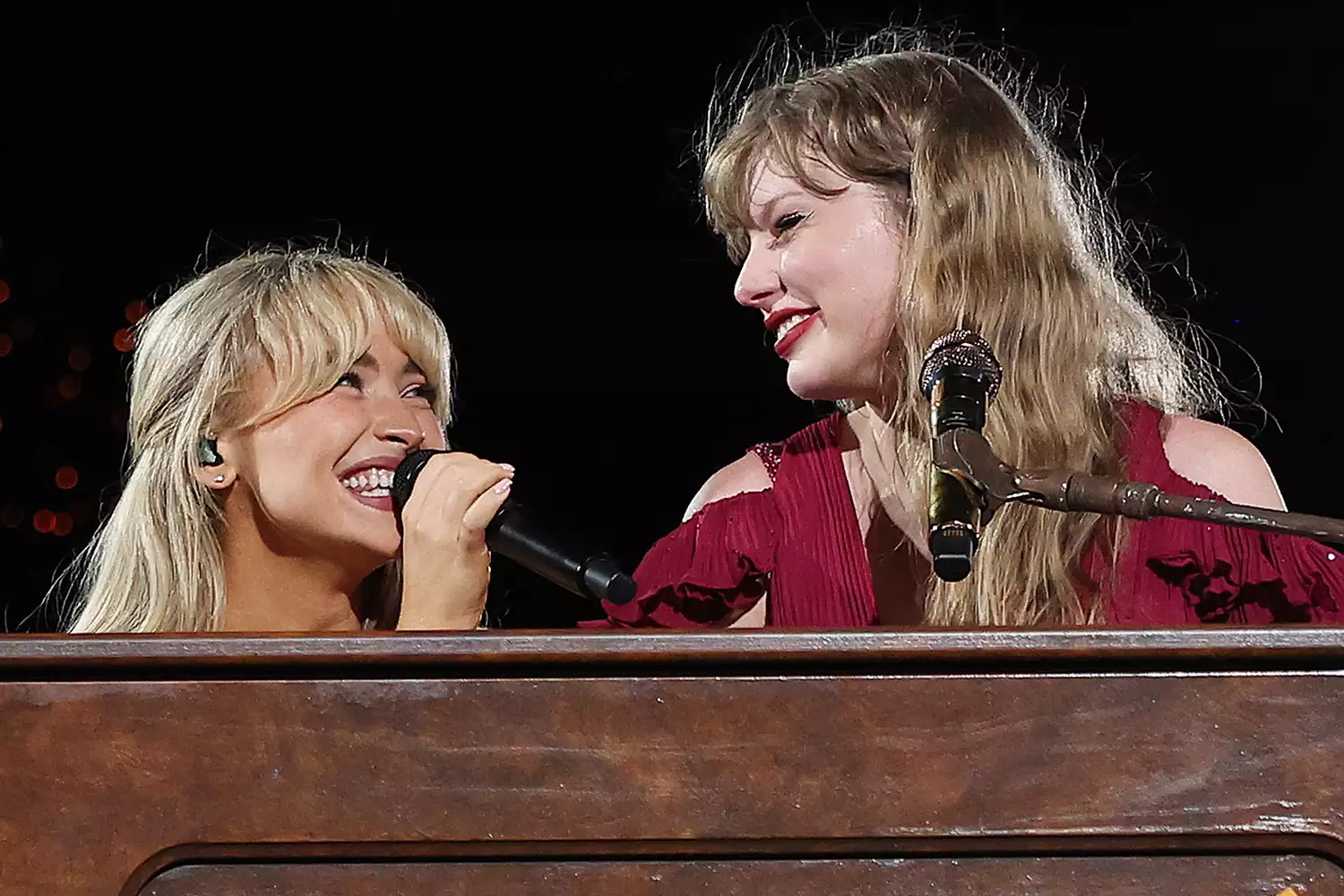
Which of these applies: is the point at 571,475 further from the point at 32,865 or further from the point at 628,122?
the point at 32,865

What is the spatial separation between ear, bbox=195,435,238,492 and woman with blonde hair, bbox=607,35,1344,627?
462mm

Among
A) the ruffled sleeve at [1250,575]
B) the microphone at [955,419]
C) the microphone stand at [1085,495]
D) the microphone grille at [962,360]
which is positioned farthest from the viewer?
the ruffled sleeve at [1250,575]

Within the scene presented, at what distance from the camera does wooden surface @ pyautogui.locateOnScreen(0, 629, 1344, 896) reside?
2.75 ft

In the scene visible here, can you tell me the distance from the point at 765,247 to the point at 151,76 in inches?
46.9

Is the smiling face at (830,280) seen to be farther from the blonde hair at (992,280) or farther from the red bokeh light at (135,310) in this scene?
the red bokeh light at (135,310)

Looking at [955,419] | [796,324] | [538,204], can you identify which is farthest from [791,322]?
[538,204]

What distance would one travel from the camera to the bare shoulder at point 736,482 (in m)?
1.89

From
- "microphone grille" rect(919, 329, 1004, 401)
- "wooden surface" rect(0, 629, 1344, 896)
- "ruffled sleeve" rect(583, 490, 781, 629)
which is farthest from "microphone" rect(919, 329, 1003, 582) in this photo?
"ruffled sleeve" rect(583, 490, 781, 629)

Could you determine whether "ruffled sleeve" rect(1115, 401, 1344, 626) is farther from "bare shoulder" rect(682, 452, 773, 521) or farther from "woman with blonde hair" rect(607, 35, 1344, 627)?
"bare shoulder" rect(682, 452, 773, 521)

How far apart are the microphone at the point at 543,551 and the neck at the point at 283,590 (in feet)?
0.44

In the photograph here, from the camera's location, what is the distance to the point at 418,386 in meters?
1.84

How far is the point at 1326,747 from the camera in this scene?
0.83m

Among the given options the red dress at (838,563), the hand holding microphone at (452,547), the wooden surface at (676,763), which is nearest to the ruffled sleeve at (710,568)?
the red dress at (838,563)

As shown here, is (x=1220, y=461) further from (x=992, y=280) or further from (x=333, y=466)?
(x=333, y=466)
